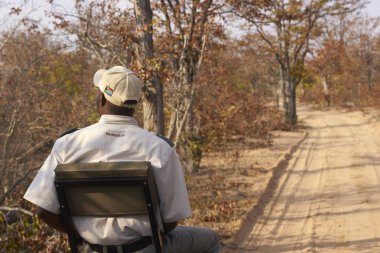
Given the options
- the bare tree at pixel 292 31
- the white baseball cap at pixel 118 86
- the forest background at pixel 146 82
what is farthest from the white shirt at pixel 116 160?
the bare tree at pixel 292 31

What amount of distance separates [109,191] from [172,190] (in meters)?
0.36

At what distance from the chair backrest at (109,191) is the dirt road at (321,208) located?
436cm

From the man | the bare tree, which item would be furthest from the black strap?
the bare tree

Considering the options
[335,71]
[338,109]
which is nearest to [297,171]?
[338,109]

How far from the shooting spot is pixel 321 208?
8.36 m

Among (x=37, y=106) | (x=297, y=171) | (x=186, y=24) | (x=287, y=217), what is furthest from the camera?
(x=297, y=171)

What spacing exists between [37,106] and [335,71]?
34537 mm

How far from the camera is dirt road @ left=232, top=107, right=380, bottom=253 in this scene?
263 inches

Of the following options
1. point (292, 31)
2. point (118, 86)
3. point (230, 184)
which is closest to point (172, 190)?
point (118, 86)

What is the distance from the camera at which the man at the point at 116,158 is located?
103 inches

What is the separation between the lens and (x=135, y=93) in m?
2.73

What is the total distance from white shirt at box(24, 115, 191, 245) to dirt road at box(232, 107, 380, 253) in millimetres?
4270

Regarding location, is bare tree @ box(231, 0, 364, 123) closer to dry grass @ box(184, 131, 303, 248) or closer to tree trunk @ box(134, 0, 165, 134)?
dry grass @ box(184, 131, 303, 248)

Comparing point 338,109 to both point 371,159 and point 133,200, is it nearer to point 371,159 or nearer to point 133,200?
point 371,159
